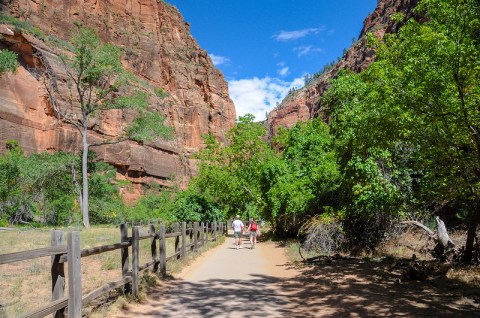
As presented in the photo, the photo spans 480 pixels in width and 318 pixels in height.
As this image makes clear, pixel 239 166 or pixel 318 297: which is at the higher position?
pixel 239 166

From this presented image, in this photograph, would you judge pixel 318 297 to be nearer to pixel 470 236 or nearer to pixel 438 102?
pixel 438 102

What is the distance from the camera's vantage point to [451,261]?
10812 millimetres

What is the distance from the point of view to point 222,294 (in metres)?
8.16

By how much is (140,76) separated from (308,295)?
97.1 m

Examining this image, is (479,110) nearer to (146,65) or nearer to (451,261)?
(451,261)

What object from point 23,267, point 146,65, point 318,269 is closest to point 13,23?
point 146,65

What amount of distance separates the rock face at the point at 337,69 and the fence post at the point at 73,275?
97273mm

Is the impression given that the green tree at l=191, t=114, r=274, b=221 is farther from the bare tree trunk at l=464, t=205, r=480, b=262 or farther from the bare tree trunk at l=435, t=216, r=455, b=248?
the bare tree trunk at l=464, t=205, r=480, b=262

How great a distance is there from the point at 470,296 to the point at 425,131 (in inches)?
133

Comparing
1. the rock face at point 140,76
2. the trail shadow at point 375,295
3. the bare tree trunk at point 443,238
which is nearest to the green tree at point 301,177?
the bare tree trunk at point 443,238

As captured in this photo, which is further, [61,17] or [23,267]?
[61,17]

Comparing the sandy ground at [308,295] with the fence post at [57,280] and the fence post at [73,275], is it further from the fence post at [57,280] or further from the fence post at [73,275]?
the fence post at [57,280]

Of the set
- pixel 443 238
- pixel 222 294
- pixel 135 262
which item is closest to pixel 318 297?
pixel 222 294

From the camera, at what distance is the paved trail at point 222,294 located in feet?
21.8
